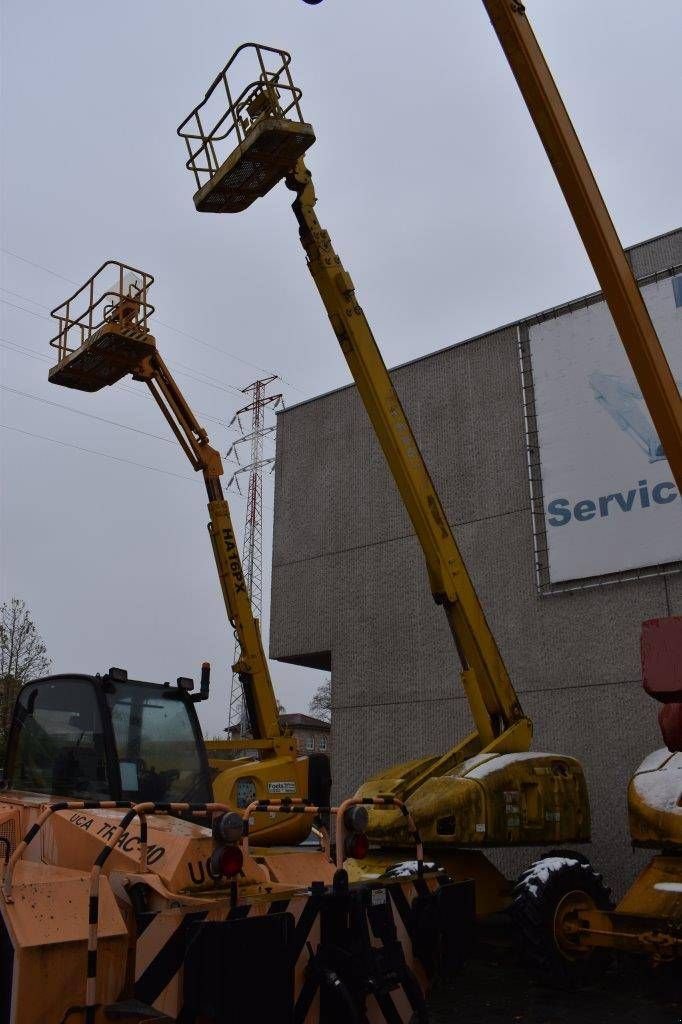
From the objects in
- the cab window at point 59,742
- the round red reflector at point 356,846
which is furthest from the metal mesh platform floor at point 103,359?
the round red reflector at point 356,846

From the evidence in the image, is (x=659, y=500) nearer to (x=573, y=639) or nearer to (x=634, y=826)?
(x=573, y=639)

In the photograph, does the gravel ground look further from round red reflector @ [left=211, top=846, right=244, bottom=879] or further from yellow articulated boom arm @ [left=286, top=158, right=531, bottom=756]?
round red reflector @ [left=211, top=846, right=244, bottom=879]

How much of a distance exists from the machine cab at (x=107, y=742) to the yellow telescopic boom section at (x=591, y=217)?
13.8 feet

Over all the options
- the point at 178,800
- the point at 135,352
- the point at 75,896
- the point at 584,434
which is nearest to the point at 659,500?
the point at 584,434

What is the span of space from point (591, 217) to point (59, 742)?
18.5ft

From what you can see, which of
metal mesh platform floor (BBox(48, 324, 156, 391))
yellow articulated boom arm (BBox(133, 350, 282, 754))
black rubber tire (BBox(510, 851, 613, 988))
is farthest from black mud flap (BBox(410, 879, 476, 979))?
metal mesh platform floor (BBox(48, 324, 156, 391))

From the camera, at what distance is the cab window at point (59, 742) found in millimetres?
5109

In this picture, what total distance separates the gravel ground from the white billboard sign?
5306mm

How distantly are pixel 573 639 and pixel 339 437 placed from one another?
6.00 m

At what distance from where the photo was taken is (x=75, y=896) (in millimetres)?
3969

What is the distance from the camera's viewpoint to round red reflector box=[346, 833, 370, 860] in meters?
4.84

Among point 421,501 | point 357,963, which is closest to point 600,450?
point 421,501

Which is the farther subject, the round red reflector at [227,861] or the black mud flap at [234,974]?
the round red reflector at [227,861]

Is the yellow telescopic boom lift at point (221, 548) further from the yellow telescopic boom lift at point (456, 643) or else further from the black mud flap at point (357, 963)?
the black mud flap at point (357, 963)
